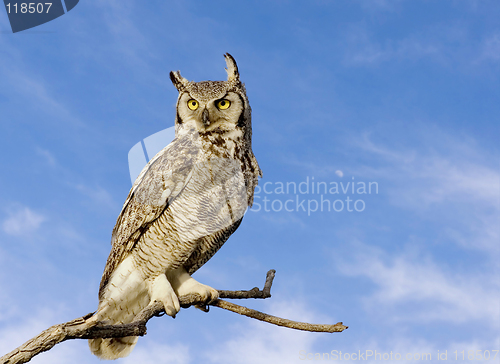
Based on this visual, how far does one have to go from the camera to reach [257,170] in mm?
3957

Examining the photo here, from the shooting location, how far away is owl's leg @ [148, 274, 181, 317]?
3469mm

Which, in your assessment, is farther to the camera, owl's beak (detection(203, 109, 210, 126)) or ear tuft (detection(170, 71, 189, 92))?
ear tuft (detection(170, 71, 189, 92))

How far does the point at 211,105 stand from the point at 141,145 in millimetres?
705

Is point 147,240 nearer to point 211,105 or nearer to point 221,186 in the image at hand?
point 221,186

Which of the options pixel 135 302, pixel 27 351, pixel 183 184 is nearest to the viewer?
pixel 27 351

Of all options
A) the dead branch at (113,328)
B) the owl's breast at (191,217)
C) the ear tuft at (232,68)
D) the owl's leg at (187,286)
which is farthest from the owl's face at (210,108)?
the dead branch at (113,328)

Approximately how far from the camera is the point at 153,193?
3584mm

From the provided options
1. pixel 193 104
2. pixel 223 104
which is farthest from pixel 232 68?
pixel 193 104

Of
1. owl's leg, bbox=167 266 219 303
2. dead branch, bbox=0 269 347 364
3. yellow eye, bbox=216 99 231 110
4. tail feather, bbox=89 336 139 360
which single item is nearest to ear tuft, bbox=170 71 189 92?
yellow eye, bbox=216 99 231 110

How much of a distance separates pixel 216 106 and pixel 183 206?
0.93 meters

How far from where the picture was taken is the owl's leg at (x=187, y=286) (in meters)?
3.73

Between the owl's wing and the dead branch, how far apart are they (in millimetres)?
607

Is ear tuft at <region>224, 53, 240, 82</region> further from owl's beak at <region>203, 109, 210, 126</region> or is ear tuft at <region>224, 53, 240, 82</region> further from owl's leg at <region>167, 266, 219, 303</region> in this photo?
owl's leg at <region>167, 266, 219, 303</region>

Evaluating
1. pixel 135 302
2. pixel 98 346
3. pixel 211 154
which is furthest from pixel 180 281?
pixel 211 154
